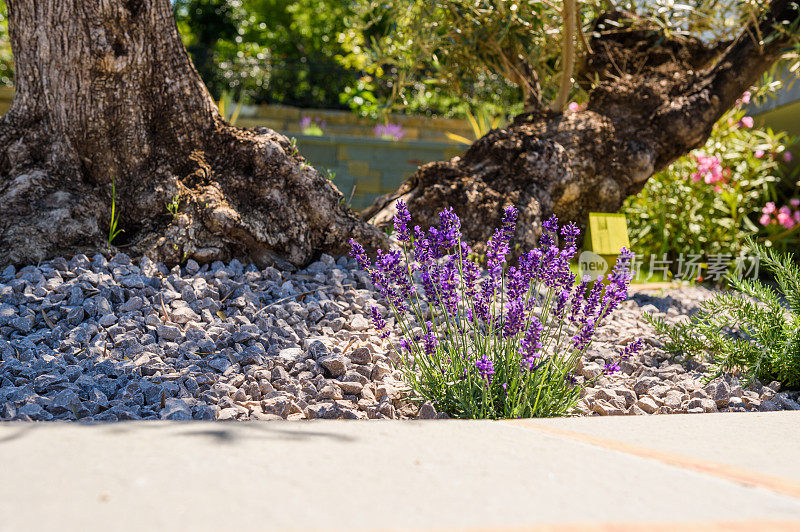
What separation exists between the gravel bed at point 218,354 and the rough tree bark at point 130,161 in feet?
0.60

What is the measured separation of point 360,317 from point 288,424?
1.24 metres

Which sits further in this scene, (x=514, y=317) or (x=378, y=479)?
(x=514, y=317)

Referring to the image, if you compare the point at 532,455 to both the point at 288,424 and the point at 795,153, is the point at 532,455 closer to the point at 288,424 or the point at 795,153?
the point at 288,424

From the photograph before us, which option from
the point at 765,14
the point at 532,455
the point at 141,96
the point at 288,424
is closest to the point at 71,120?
the point at 141,96

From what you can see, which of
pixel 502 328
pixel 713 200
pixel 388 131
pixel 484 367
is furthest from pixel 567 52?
pixel 388 131

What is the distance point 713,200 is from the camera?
248 inches

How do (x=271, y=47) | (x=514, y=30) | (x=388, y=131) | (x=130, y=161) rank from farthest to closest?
(x=271, y=47) < (x=388, y=131) < (x=514, y=30) < (x=130, y=161)

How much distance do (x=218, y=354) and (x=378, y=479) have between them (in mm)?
1420

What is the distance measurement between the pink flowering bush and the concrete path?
15.8 feet

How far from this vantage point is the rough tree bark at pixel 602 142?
4094 mm

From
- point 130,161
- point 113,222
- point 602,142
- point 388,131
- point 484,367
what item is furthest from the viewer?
point 388,131

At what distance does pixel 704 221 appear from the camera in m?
6.29

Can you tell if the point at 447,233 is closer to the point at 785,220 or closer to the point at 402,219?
the point at 402,219

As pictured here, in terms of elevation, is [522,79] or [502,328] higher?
[522,79]
